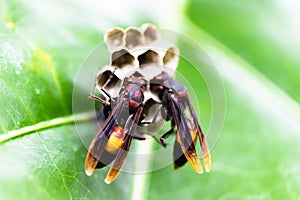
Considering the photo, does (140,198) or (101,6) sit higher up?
(101,6)

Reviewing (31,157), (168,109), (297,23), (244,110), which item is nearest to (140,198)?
(168,109)

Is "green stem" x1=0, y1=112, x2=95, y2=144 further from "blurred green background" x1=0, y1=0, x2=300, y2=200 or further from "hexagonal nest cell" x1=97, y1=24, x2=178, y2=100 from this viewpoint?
"hexagonal nest cell" x1=97, y1=24, x2=178, y2=100

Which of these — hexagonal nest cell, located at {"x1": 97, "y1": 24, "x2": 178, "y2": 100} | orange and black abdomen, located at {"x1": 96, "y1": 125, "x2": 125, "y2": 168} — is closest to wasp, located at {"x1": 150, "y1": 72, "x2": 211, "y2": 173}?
hexagonal nest cell, located at {"x1": 97, "y1": 24, "x2": 178, "y2": 100}

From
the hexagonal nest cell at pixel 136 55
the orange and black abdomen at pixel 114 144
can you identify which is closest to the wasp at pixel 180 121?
the hexagonal nest cell at pixel 136 55

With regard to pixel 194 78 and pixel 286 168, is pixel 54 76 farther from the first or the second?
pixel 286 168

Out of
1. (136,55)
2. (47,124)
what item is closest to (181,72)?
(136,55)

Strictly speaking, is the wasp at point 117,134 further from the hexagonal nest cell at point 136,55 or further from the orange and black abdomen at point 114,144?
the hexagonal nest cell at point 136,55
